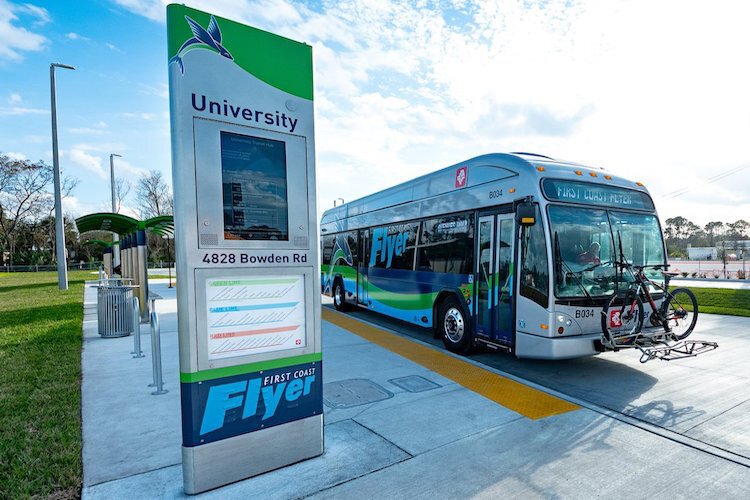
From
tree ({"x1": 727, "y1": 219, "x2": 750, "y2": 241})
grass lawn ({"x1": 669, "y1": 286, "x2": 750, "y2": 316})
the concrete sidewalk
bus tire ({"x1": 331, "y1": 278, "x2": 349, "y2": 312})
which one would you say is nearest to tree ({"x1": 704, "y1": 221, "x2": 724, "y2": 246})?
tree ({"x1": 727, "y1": 219, "x2": 750, "y2": 241})

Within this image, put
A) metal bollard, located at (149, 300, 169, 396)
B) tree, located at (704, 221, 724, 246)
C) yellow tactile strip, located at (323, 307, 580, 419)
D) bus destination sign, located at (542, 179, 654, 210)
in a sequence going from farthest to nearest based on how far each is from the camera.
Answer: tree, located at (704, 221, 724, 246) → bus destination sign, located at (542, 179, 654, 210) → metal bollard, located at (149, 300, 169, 396) → yellow tactile strip, located at (323, 307, 580, 419)

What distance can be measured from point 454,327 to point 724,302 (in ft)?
37.3

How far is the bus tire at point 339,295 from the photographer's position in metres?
13.0

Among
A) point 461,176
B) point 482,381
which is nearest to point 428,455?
point 482,381

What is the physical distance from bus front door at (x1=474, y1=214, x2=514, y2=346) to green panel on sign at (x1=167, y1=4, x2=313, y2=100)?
3884mm

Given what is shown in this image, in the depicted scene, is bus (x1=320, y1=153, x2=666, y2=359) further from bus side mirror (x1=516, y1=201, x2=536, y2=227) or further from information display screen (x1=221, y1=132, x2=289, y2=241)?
information display screen (x1=221, y1=132, x2=289, y2=241)

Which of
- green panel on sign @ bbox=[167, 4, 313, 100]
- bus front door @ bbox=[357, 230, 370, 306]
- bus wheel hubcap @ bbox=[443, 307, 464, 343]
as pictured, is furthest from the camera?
bus front door @ bbox=[357, 230, 370, 306]

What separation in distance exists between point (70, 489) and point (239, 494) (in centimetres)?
133

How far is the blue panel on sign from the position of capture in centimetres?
323

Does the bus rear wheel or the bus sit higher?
the bus

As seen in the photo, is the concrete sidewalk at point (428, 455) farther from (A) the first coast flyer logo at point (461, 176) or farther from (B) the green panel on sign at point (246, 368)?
(A) the first coast flyer logo at point (461, 176)

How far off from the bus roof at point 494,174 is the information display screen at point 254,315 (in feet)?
13.0

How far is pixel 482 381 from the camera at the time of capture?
235 inches

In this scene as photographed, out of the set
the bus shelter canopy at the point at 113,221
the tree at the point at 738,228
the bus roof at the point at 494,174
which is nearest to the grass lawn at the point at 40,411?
the bus shelter canopy at the point at 113,221
